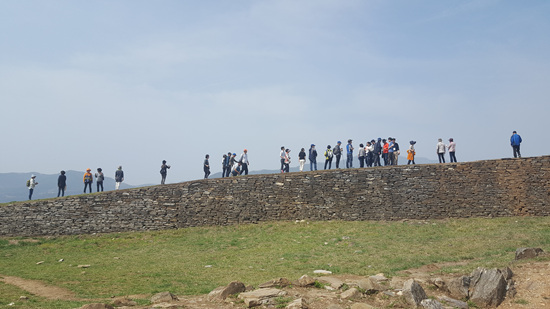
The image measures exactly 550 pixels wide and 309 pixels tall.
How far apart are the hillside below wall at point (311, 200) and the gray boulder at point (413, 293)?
16.0 m

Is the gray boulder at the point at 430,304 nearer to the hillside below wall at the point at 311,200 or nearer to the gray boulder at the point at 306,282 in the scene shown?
the gray boulder at the point at 306,282

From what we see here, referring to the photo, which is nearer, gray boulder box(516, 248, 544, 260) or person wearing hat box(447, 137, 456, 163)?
gray boulder box(516, 248, 544, 260)

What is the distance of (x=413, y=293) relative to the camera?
33.7 ft

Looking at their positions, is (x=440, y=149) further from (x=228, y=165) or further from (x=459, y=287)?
(x=459, y=287)

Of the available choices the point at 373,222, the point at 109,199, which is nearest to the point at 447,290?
the point at 373,222

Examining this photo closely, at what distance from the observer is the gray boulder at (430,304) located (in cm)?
1000

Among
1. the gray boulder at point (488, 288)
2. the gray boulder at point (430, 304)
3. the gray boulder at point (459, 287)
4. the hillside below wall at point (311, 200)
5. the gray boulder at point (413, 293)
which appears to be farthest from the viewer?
the hillside below wall at point (311, 200)

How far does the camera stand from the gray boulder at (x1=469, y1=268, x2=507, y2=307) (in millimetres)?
10719

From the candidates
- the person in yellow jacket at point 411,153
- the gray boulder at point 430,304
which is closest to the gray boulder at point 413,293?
the gray boulder at point 430,304

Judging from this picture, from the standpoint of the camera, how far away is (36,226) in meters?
26.0

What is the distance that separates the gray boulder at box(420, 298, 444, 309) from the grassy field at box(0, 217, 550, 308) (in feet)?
11.0

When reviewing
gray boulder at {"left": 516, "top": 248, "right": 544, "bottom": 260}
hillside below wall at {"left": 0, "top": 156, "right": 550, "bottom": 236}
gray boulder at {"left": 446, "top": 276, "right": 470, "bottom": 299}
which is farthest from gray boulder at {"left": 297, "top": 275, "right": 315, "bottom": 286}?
hillside below wall at {"left": 0, "top": 156, "right": 550, "bottom": 236}

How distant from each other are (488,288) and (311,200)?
16670 mm

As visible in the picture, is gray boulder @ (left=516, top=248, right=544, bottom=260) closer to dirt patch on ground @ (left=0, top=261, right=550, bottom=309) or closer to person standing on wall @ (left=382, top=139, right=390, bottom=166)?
dirt patch on ground @ (left=0, top=261, right=550, bottom=309)
